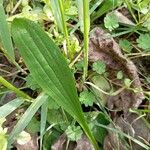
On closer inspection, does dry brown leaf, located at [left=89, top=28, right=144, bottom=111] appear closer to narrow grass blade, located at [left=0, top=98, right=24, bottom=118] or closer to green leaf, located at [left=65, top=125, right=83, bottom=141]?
green leaf, located at [left=65, top=125, right=83, bottom=141]

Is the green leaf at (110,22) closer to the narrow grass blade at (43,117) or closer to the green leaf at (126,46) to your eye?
the green leaf at (126,46)

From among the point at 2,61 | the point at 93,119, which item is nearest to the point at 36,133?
the point at 93,119

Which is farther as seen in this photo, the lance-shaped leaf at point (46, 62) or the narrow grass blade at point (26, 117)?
the narrow grass blade at point (26, 117)

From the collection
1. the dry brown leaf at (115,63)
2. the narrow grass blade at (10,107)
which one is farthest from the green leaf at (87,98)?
the narrow grass blade at (10,107)

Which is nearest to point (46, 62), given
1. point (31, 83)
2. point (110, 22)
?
point (31, 83)

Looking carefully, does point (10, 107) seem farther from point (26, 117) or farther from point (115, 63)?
point (115, 63)

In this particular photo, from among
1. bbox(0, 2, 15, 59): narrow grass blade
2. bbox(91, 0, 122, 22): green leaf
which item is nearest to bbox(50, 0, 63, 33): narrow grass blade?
bbox(0, 2, 15, 59): narrow grass blade
